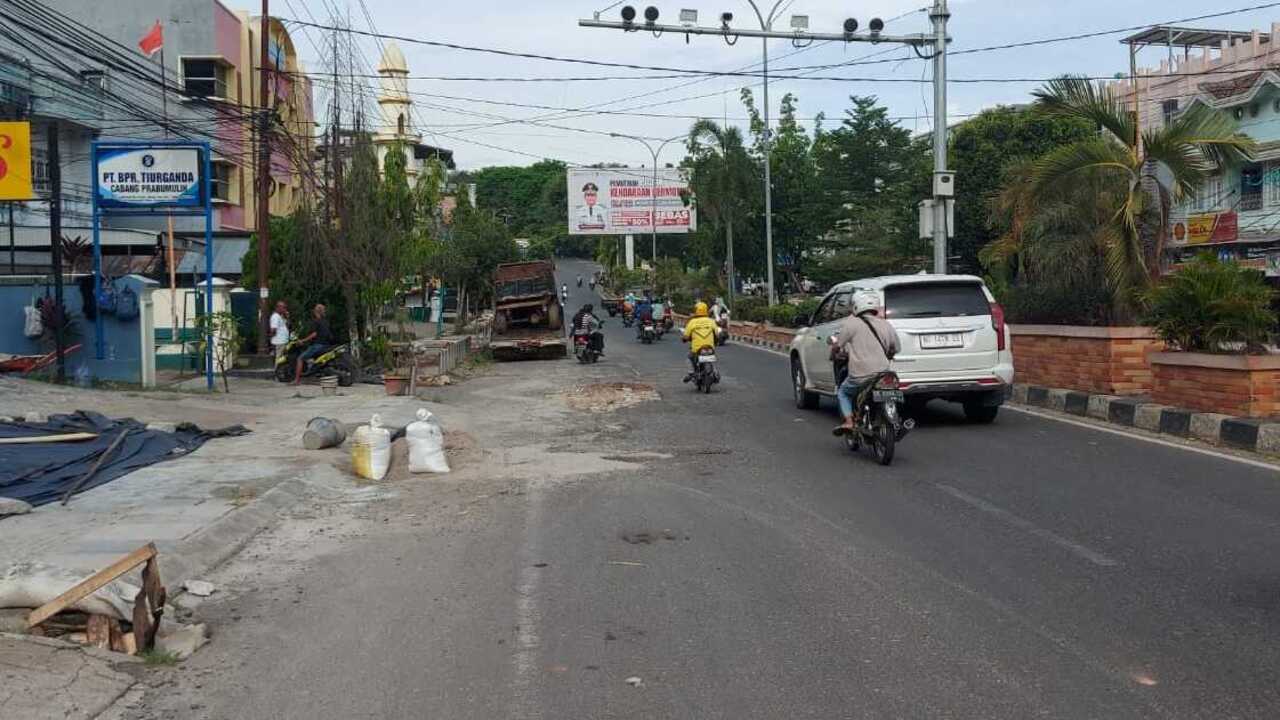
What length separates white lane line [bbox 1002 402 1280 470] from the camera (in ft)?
34.4

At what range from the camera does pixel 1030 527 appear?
26.2ft

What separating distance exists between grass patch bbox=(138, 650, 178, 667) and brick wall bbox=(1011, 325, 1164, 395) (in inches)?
480

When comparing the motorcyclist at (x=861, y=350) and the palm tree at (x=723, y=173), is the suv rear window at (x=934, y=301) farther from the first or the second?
the palm tree at (x=723, y=173)

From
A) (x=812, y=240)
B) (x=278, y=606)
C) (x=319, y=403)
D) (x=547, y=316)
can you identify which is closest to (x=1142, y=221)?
(x=319, y=403)

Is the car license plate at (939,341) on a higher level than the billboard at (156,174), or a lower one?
lower

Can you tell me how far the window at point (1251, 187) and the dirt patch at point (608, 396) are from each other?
23.9m

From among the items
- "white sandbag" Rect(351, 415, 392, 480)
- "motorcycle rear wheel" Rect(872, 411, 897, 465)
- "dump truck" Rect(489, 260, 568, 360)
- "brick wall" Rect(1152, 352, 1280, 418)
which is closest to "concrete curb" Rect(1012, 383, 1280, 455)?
"brick wall" Rect(1152, 352, 1280, 418)

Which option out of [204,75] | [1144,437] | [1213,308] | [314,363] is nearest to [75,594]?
[1144,437]

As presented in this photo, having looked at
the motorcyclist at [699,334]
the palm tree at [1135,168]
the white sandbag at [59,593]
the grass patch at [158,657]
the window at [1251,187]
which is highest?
the window at [1251,187]

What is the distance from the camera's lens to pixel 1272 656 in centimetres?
508

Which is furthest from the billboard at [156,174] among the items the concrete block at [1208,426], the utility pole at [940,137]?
the concrete block at [1208,426]

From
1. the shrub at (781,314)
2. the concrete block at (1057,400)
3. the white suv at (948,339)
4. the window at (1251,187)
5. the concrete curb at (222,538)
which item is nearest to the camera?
the concrete curb at (222,538)

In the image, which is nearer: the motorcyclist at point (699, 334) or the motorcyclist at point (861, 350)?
the motorcyclist at point (861, 350)

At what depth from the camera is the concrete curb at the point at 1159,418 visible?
11375 mm
